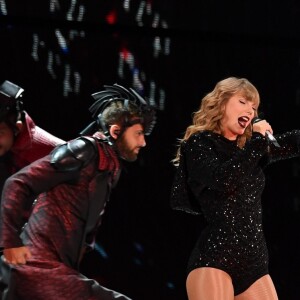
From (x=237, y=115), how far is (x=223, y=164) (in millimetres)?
252

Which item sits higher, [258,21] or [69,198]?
[258,21]

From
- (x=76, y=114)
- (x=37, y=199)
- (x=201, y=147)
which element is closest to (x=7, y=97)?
(x=37, y=199)

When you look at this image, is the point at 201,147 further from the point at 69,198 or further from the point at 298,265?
the point at 298,265

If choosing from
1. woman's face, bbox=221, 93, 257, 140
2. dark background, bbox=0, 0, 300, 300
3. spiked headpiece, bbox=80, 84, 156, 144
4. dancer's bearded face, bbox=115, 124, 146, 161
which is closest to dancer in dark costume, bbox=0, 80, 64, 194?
spiked headpiece, bbox=80, 84, 156, 144

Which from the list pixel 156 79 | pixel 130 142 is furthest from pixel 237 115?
pixel 156 79

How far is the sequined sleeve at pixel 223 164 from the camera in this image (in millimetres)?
2727

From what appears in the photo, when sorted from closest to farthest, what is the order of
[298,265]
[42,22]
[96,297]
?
1. [96,297]
2. [42,22]
3. [298,265]

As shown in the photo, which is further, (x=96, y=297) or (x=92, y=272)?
(x=92, y=272)

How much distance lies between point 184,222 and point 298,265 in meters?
0.71

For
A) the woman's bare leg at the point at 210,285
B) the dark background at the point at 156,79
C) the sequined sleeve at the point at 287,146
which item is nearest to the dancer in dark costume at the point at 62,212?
the woman's bare leg at the point at 210,285

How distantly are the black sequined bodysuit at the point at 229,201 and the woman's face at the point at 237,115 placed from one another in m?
Result: 0.07

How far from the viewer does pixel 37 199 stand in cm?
258

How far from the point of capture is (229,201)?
2809mm

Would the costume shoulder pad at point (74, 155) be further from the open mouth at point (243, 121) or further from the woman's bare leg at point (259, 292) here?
the woman's bare leg at point (259, 292)
